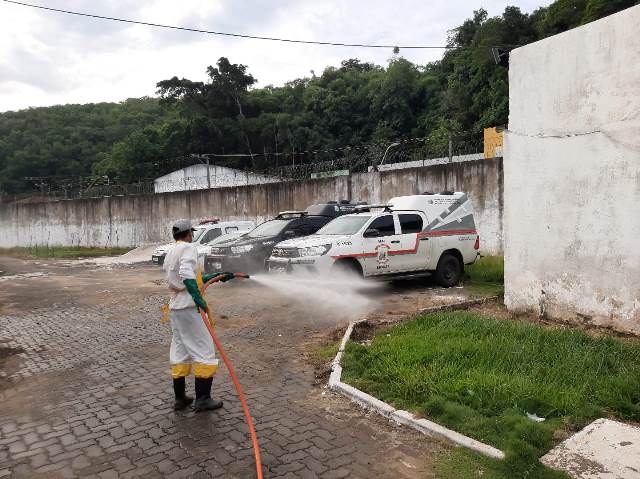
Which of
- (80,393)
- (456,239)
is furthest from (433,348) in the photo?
(456,239)

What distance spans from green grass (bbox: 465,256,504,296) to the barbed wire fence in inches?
176

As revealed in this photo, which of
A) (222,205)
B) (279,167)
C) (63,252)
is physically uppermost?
(279,167)

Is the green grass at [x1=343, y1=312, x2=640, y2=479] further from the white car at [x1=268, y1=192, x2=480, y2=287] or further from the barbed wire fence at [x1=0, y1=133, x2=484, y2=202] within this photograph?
the barbed wire fence at [x1=0, y1=133, x2=484, y2=202]

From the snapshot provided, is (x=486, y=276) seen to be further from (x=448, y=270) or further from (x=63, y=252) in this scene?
(x=63, y=252)

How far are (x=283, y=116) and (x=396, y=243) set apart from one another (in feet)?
133

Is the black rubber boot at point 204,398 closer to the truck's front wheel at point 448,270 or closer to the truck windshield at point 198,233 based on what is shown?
the truck's front wheel at point 448,270

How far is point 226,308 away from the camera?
415 inches

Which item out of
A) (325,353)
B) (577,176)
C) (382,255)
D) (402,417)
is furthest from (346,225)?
(402,417)

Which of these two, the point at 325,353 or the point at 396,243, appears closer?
the point at 325,353

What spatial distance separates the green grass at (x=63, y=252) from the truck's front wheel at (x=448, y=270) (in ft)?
73.1

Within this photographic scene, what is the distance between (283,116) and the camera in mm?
49594

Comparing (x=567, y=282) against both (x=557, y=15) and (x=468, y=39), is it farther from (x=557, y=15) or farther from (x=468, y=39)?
(x=468, y=39)

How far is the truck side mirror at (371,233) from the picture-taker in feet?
35.7

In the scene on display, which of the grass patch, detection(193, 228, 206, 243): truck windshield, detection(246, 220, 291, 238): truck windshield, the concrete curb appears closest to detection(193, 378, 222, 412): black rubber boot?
the concrete curb
